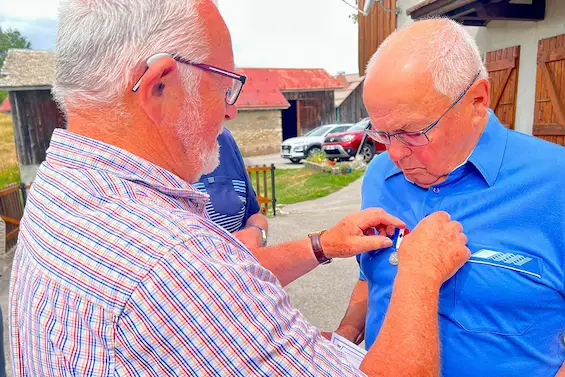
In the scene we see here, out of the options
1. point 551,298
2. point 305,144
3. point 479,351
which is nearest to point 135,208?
point 479,351

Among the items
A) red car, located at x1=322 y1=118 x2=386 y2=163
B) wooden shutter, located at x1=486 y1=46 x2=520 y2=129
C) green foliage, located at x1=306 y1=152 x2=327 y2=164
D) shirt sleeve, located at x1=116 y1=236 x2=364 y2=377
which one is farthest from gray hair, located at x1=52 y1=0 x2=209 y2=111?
red car, located at x1=322 y1=118 x2=386 y2=163

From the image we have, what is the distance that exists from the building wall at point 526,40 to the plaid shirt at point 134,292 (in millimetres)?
6348

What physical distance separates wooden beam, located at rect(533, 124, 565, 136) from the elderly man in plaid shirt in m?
5.56

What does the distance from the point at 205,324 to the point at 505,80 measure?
23.1ft

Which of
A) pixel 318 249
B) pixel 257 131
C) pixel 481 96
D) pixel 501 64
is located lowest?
pixel 257 131

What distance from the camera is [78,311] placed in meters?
0.81

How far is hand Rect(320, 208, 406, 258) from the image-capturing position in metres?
1.61

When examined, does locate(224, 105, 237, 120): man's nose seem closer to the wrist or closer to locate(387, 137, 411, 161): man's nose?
locate(387, 137, 411, 161): man's nose

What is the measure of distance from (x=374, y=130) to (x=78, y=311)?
4.23ft

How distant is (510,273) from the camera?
142 centimetres

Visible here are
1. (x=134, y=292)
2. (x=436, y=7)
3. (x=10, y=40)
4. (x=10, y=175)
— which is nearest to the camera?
(x=134, y=292)

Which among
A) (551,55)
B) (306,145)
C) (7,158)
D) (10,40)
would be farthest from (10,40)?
(551,55)

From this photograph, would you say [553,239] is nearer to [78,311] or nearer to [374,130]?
[374,130]

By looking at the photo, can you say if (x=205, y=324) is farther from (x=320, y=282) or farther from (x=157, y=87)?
(x=320, y=282)
